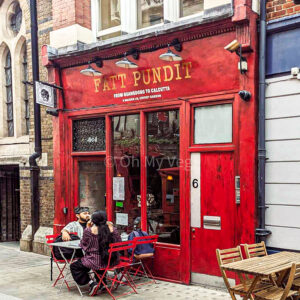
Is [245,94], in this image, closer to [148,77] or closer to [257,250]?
[148,77]

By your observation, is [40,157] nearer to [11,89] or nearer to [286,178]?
[11,89]

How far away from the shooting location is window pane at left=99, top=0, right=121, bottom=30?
8547 millimetres

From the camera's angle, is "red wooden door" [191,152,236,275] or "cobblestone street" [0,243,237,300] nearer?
"cobblestone street" [0,243,237,300]

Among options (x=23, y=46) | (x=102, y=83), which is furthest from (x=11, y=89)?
(x=102, y=83)

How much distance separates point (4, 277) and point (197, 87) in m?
4.96

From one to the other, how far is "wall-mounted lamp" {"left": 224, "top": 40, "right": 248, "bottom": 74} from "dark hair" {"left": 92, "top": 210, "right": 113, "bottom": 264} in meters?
3.10

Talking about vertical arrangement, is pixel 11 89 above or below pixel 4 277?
above

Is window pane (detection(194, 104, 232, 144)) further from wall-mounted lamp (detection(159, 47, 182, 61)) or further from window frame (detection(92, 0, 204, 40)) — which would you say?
window frame (detection(92, 0, 204, 40))

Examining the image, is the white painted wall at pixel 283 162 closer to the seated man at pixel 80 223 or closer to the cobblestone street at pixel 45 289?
the cobblestone street at pixel 45 289

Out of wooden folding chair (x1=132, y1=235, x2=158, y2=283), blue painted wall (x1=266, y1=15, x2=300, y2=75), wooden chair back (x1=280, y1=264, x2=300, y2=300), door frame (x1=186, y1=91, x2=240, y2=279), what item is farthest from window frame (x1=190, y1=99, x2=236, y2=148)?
wooden chair back (x1=280, y1=264, x2=300, y2=300)

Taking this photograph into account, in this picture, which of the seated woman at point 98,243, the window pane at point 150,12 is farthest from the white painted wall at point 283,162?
the window pane at point 150,12

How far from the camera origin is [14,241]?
11469mm

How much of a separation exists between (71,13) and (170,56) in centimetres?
322

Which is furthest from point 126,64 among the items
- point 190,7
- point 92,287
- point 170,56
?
point 92,287
